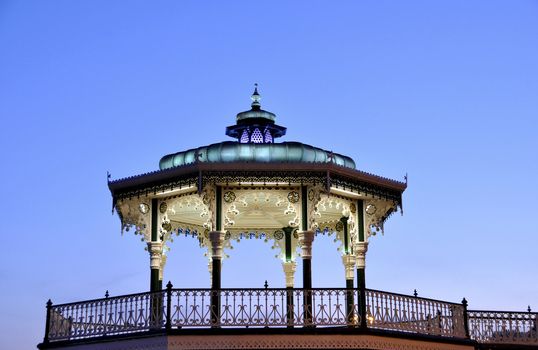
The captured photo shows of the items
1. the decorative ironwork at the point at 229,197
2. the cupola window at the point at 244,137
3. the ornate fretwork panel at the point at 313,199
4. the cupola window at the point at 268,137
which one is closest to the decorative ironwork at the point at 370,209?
the ornate fretwork panel at the point at 313,199

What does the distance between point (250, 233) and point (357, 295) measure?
6.82 metres

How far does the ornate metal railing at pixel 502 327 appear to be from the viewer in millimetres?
23641

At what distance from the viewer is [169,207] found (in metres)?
23.7

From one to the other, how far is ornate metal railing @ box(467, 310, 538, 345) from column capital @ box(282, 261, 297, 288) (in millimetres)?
5027

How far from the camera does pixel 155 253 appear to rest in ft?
77.7

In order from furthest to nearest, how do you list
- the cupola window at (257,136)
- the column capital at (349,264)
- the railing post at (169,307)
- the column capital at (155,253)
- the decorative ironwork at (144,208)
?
the column capital at (349,264), the cupola window at (257,136), the decorative ironwork at (144,208), the column capital at (155,253), the railing post at (169,307)

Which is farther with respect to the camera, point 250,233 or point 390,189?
point 250,233

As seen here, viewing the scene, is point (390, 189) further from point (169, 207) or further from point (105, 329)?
point (105, 329)

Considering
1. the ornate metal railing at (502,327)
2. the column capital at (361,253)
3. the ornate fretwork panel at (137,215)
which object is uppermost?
the ornate fretwork panel at (137,215)

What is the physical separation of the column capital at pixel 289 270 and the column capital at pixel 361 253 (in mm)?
2716

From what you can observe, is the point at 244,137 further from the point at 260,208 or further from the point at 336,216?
the point at 336,216

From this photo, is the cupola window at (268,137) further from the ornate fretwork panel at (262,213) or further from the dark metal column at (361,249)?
the dark metal column at (361,249)

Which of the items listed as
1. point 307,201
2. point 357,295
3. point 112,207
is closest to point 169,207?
point 112,207

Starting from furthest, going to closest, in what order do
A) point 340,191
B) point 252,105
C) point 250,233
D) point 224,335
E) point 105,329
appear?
point 250,233 → point 252,105 → point 340,191 → point 105,329 → point 224,335
